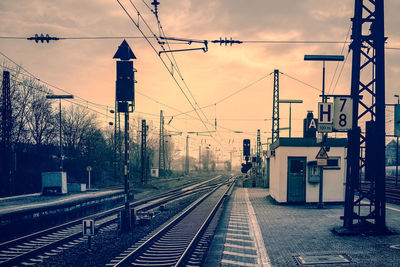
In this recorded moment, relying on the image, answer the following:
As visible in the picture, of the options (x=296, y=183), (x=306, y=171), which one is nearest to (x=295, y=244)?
(x=296, y=183)

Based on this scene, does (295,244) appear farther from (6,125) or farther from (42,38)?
(6,125)

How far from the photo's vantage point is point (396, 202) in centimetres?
1894

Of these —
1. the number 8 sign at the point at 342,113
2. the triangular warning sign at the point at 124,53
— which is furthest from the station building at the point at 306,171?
the triangular warning sign at the point at 124,53

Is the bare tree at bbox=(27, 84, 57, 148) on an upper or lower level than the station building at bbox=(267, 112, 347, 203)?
upper

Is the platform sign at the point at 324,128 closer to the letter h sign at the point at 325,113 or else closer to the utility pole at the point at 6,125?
the letter h sign at the point at 325,113

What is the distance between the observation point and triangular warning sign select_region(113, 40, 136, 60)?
1209 cm

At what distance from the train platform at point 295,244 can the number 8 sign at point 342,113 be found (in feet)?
12.0

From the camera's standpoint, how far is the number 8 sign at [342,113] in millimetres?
10828

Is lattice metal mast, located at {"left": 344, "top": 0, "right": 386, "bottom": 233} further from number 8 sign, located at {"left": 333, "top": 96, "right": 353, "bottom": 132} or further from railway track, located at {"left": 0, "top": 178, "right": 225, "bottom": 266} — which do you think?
railway track, located at {"left": 0, "top": 178, "right": 225, "bottom": 266}

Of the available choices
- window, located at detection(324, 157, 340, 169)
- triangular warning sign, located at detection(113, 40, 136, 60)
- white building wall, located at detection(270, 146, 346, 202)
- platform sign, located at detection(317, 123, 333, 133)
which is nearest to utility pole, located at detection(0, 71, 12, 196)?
triangular warning sign, located at detection(113, 40, 136, 60)

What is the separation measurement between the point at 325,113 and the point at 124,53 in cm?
771

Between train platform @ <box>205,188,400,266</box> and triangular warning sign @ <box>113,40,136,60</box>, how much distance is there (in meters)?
7.36

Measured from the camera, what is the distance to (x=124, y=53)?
1212 centimetres

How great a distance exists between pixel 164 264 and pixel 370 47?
9.79 m
